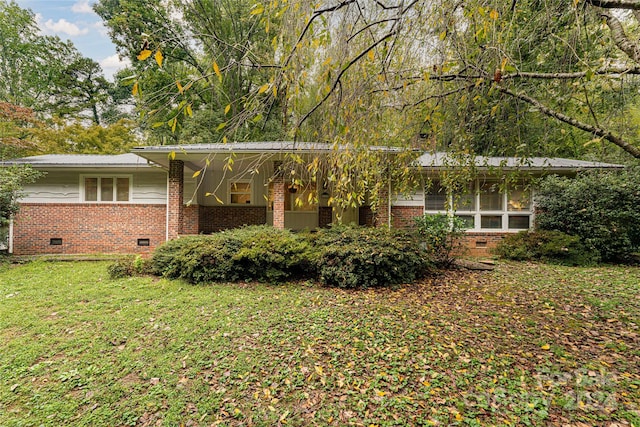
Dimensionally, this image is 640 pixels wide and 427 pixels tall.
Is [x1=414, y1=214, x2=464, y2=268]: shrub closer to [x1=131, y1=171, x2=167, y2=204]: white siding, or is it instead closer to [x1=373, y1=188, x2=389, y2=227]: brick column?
[x1=373, y1=188, x2=389, y2=227]: brick column

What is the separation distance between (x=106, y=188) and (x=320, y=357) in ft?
32.0

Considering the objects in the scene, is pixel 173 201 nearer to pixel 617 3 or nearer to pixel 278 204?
pixel 278 204

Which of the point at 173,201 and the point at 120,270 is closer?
the point at 120,270

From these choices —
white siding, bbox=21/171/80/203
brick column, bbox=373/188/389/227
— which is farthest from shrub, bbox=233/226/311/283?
white siding, bbox=21/171/80/203

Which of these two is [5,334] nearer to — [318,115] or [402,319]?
[318,115]

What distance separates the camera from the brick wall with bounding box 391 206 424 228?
889 cm

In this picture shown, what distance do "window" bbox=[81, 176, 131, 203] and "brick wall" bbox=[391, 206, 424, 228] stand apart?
9.04 m

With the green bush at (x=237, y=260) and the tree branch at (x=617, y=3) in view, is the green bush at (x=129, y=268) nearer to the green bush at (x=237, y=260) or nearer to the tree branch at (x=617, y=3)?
the green bush at (x=237, y=260)

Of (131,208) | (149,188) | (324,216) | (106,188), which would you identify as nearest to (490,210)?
(324,216)

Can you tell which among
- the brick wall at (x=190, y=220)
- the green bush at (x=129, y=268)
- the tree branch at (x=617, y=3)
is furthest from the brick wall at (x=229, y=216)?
the tree branch at (x=617, y=3)

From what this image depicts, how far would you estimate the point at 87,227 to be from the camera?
886 cm

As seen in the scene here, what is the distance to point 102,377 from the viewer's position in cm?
275

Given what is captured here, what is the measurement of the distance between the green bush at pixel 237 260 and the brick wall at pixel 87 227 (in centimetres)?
363

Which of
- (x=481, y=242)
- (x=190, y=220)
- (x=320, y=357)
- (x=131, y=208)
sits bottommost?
(x=320, y=357)
